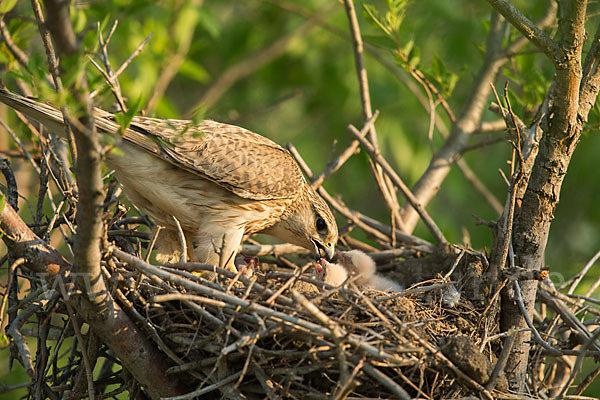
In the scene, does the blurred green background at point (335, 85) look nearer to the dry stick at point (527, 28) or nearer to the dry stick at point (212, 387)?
the dry stick at point (527, 28)

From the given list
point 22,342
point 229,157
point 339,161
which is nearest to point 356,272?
point 339,161

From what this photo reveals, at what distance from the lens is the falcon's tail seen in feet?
11.7

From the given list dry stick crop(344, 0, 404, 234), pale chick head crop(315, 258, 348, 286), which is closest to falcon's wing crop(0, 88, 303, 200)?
pale chick head crop(315, 258, 348, 286)

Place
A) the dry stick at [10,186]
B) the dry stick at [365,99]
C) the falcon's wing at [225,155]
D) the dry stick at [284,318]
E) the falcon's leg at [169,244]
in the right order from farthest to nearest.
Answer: the dry stick at [365,99], the falcon's leg at [169,244], the falcon's wing at [225,155], the dry stick at [10,186], the dry stick at [284,318]

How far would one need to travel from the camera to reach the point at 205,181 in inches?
179

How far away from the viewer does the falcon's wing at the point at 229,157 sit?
434 centimetres

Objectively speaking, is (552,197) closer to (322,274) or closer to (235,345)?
(322,274)

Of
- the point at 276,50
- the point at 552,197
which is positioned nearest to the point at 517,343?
the point at 552,197

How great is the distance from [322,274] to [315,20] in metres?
3.61

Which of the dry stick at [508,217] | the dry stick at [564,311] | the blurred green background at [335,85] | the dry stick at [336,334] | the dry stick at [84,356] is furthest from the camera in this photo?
the blurred green background at [335,85]

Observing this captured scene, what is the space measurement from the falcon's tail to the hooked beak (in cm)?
225

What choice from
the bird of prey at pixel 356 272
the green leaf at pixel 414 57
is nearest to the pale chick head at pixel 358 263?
the bird of prey at pixel 356 272

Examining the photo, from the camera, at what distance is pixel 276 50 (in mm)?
8219

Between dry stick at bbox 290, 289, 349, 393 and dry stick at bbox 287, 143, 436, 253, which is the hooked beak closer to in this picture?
dry stick at bbox 287, 143, 436, 253
